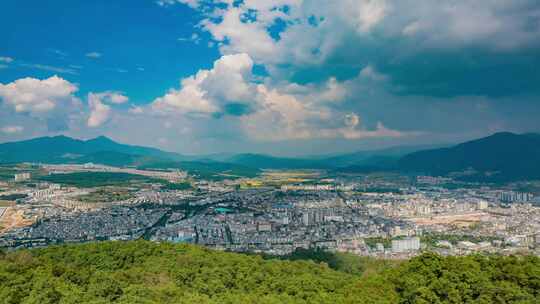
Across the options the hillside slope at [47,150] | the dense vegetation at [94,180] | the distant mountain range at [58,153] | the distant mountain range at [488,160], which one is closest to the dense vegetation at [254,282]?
the dense vegetation at [94,180]

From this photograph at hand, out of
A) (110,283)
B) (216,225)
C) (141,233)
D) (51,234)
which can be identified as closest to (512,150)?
(216,225)

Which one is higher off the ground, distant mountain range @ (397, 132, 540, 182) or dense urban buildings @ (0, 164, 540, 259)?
distant mountain range @ (397, 132, 540, 182)

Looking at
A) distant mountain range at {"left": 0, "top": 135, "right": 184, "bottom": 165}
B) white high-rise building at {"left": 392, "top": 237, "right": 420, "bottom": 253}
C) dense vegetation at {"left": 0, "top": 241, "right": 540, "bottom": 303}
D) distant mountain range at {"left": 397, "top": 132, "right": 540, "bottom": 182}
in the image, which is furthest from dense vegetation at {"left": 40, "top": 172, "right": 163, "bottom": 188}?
distant mountain range at {"left": 397, "top": 132, "right": 540, "bottom": 182}

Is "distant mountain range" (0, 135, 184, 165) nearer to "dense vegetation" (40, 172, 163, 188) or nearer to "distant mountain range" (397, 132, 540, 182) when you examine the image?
"dense vegetation" (40, 172, 163, 188)

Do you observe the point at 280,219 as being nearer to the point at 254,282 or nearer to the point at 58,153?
the point at 254,282

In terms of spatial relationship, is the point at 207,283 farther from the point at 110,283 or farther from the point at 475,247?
the point at 475,247

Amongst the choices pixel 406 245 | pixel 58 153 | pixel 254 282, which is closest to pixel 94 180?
pixel 406 245

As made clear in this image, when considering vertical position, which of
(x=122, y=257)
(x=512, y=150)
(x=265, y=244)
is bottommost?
(x=265, y=244)

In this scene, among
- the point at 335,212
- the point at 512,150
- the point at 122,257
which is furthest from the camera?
the point at 512,150
